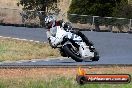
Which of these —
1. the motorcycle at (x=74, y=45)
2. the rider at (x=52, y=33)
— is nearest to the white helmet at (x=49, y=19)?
the rider at (x=52, y=33)

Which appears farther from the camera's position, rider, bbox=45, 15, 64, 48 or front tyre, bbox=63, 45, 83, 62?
front tyre, bbox=63, 45, 83, 62

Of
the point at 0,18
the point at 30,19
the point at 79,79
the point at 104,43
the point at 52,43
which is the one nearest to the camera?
the point at 79,79

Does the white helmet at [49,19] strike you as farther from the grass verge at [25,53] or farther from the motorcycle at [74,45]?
the grass verge at [25,53]

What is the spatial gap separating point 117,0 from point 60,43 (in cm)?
5487

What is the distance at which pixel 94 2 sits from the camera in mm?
68750

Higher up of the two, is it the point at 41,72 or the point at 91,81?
the point at 91,81

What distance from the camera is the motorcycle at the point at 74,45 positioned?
26.8 ft

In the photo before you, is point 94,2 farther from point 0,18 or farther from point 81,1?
point 0,18

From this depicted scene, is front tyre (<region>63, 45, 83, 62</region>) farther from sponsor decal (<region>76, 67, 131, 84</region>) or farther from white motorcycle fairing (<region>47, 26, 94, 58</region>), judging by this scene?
sponsor decal (<region>76, 67, 131, 84</region>)

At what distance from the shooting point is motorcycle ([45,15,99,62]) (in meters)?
8.16

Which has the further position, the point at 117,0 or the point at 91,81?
the point at 117,0

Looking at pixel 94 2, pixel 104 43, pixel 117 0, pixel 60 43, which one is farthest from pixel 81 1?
pixel 60 43

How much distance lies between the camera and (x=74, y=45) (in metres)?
8.35

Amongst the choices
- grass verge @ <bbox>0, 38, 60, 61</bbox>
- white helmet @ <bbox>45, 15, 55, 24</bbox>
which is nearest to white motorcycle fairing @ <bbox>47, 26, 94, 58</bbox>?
white helmet @ <bbox>45, 15, 55, 24</bbox>
